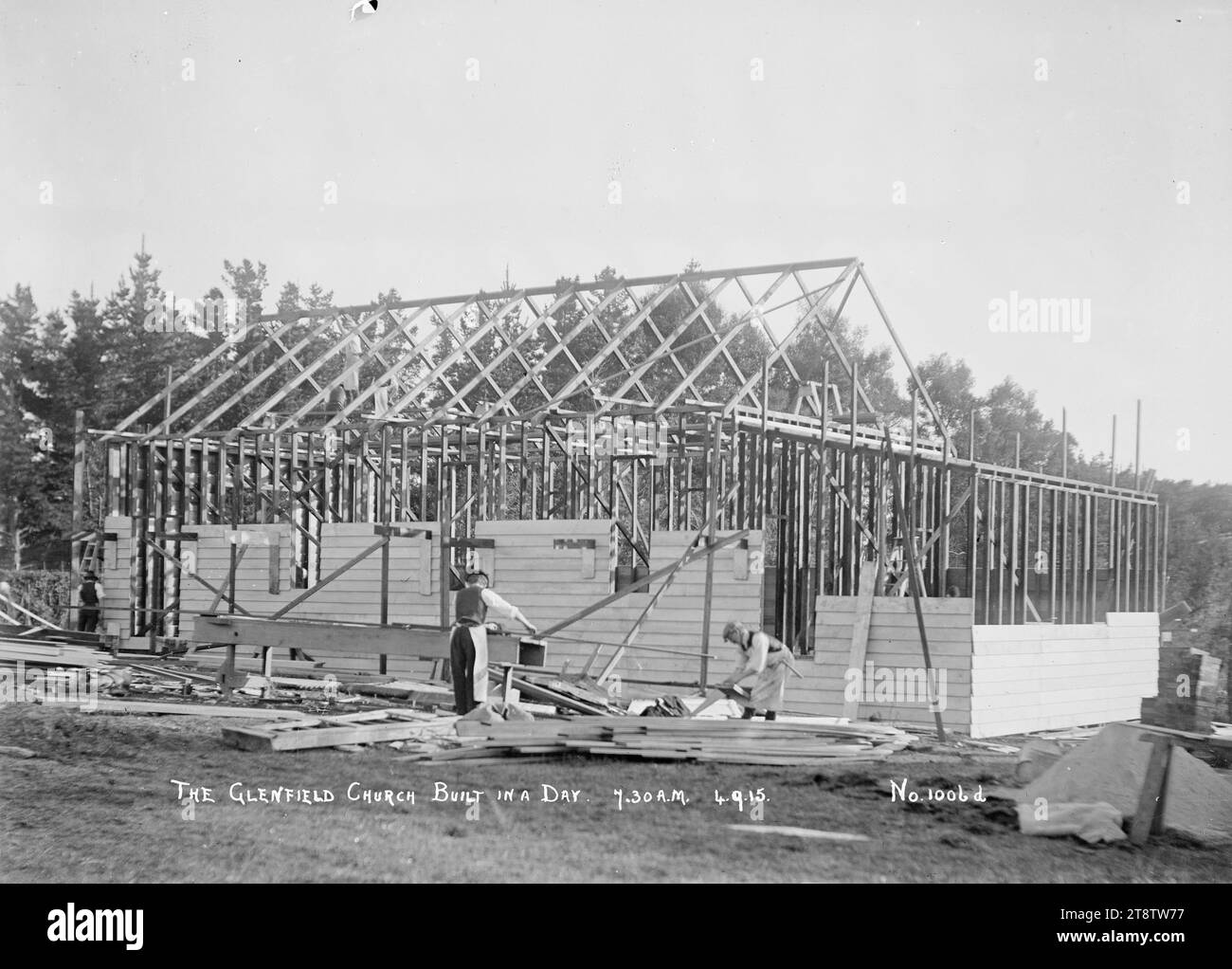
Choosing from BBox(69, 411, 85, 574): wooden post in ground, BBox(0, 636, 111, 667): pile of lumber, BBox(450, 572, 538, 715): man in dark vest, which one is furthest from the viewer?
BBox(69, 411, 85, 574): wooden post in ground

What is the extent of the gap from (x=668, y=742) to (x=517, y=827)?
2.01 m

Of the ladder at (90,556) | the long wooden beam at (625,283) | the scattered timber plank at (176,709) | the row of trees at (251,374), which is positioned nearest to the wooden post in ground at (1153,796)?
the scattered timber plank at (176,709)

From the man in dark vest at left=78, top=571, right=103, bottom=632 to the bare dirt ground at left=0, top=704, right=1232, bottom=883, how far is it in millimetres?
9349

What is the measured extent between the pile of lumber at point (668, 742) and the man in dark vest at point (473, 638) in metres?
1.29

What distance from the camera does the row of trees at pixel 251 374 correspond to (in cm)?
2998

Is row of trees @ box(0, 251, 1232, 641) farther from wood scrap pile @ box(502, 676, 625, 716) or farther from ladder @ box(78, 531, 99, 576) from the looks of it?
wood scrap pile @ box(502, 676, 625, 716)

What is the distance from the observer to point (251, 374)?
28.7m

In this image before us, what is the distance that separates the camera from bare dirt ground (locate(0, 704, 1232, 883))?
24.7 feet

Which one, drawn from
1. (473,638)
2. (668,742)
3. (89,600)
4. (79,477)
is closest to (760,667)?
(668,742)

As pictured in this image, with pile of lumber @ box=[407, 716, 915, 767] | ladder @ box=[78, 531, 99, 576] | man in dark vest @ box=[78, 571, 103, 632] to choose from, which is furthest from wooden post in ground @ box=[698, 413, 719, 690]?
ladder @ box=[78, 531, 99, 576]

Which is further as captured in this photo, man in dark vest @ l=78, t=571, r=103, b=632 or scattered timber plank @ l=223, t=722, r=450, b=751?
man in dark vest @ l=78, t=571, r=103, b=632

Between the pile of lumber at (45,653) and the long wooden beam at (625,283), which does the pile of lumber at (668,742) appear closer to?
the pile of lumber at (45,653)

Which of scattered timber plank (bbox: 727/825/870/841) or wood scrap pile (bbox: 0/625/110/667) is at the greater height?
scattered timber plank (bbox: 727/825/870/841)
